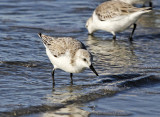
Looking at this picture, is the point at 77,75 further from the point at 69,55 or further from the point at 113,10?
the point at 113,10

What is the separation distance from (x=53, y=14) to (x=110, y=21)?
122 inches

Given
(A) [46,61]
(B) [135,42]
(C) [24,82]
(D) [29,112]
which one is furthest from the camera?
(B) [135,42]

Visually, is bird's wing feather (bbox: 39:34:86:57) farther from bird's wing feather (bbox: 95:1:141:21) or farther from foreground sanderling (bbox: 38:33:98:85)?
bird's wing feather (bbox: 95:1:141:21)

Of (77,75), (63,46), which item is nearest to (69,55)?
(63,46)

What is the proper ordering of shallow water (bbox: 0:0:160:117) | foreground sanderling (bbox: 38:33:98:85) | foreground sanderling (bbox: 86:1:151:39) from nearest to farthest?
shallow water (bbox: 0:0:160:117) < foreground sanderling (bbox: 38:33:98:85) < foreground sanderling (bbox: 86:1:151:39)

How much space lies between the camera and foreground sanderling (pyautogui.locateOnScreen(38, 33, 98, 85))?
7.07m

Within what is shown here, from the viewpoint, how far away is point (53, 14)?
14.1 metres

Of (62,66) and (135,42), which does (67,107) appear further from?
(135,42)

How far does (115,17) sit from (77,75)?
11.2 ft

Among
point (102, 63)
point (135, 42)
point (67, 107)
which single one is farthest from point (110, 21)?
point (67, 107)

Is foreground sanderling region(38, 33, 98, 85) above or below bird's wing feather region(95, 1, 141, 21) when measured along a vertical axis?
below

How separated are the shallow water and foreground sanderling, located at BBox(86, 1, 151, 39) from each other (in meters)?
0.36

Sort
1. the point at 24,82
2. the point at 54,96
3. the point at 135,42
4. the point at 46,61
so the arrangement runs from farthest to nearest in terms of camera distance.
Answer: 1. the point at 135,42
2. the point at 46,61
3. the point at 24,82
4. the point at 54,96

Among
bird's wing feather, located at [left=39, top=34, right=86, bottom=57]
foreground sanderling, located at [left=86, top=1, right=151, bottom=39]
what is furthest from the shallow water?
bird's wing feather, located at [left=39, top=34, right=86, bottom=57]
